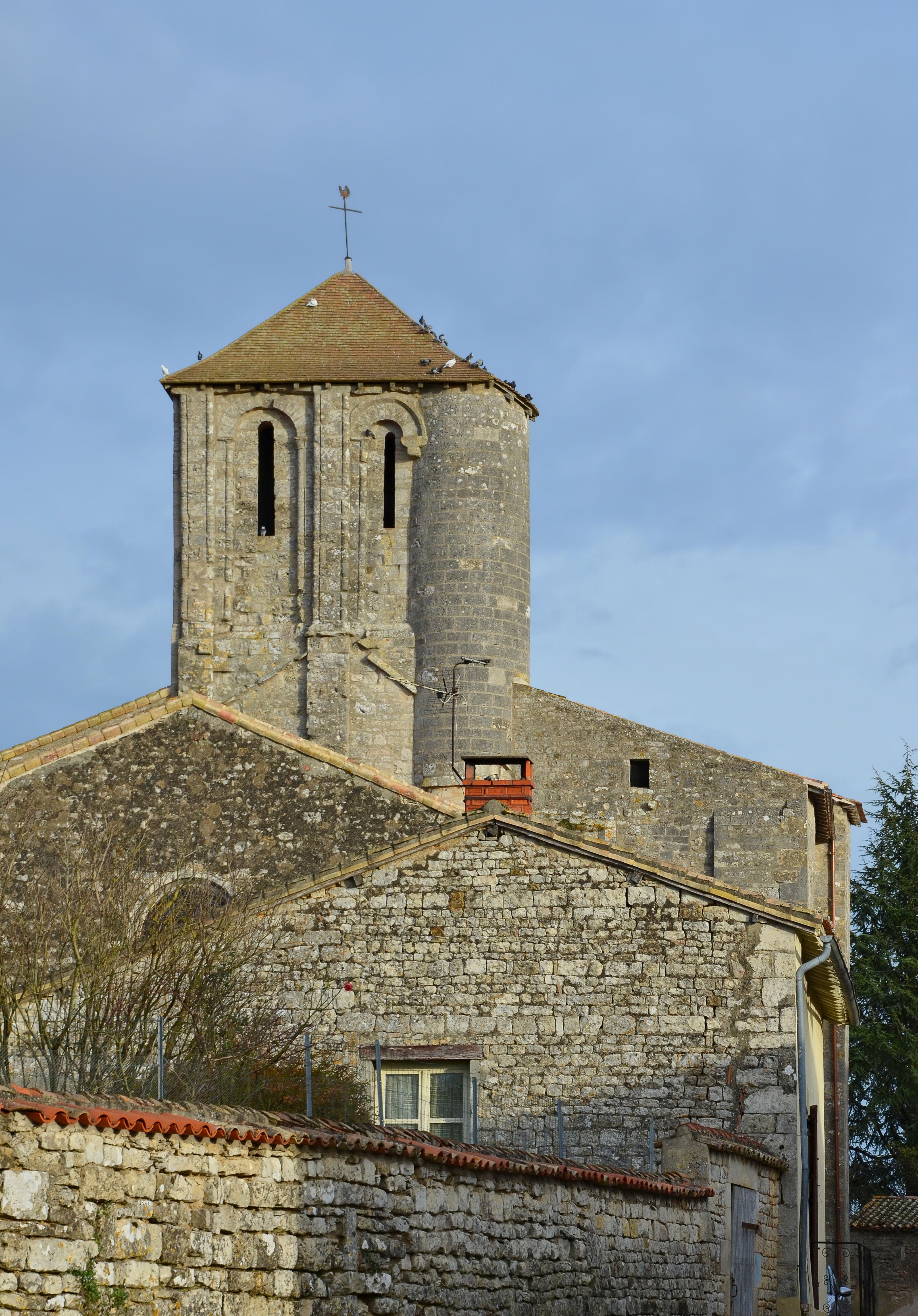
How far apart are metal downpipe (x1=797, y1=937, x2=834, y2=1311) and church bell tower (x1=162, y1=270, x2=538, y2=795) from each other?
39.5ft

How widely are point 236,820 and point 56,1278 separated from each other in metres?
11.2

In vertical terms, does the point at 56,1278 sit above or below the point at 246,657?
below

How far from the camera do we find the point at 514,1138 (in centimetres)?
1455

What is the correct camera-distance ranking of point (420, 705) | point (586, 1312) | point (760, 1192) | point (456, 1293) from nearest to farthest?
point (456, 1293), point (586, 1312), point (760, 1192), point (420, 705)

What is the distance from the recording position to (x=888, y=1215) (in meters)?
27.7

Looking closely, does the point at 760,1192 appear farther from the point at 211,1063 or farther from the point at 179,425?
the point at 179,425

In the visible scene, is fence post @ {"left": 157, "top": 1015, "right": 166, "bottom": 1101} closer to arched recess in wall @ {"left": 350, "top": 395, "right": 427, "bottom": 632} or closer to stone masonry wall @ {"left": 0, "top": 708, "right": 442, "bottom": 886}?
stone masonry wall @ {"left": 0, "top": 708, "right": 442, "bottom": 886}

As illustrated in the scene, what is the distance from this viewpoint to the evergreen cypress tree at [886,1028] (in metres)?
33.3

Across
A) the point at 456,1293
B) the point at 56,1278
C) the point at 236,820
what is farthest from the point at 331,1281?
the point at 236,820

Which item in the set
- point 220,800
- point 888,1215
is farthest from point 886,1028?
point 220,800

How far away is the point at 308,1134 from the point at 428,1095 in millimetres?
6295

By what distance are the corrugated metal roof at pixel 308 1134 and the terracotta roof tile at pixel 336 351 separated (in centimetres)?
1759

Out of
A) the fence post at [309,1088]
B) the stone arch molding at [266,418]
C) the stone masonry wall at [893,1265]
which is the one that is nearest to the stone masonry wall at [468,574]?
the stone arch molding at [266,418]

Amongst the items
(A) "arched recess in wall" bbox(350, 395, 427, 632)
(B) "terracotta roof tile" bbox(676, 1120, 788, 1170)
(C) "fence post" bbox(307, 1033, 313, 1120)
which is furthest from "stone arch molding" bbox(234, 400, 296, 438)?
(B) "terracotta roof tile" bbox(676, 1120, 788, 1170)
